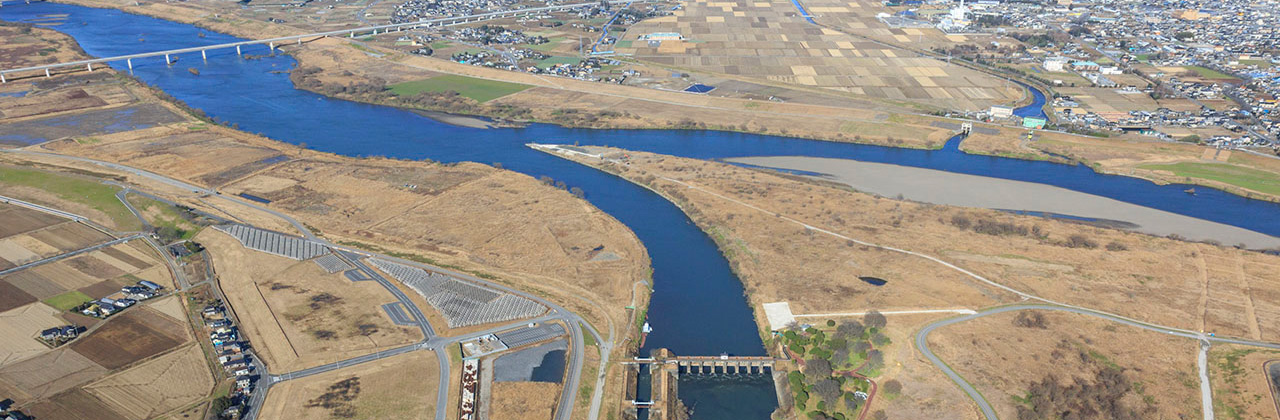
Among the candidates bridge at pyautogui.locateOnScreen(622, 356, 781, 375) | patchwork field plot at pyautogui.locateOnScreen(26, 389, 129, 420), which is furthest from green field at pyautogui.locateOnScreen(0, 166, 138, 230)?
bridge at pyautogui.locateOnScreen(622, 356, 781, 375)

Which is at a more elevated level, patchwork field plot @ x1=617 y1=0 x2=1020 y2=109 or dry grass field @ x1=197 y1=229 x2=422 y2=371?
patchwork field plot @ x1=617 y1=0 x2=1020 y2=109

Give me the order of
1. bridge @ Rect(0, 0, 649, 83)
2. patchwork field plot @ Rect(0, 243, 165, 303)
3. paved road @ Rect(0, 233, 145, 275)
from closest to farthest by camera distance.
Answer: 1. patchwork field plot @ Rect(0, 243, 165, 303)
2. paved road @ Rect(0, 233, 145, 275)
3. bridge @ Rect(0, 0, 649, 83)

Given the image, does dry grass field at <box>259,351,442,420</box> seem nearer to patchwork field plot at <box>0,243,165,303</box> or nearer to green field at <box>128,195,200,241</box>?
patchwork field plot at <box>0,243,165,303</box>

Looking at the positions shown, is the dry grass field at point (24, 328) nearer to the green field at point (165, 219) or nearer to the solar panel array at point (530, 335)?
the green field at point (165, 219)

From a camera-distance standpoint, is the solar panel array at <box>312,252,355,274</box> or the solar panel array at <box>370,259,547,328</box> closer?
the solar panel array at <box>370,259,547,328</box>

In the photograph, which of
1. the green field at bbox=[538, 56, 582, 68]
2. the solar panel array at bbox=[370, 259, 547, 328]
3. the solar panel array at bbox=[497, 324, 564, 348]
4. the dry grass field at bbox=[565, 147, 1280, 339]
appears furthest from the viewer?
the green field at bbox=[538, 56, 582, 68]

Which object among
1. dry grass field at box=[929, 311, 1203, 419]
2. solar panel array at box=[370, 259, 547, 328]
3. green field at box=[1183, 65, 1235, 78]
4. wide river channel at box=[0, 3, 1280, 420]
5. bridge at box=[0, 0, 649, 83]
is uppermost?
green field at box=[1183, 65, 1235, 78]

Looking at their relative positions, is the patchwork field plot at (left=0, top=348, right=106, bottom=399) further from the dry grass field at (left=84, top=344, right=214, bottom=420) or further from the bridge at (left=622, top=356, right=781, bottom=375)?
the bridge at (left=622, top=356, right=781, bottom=375)

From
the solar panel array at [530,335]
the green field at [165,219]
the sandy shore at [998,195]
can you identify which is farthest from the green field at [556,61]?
the solar panel array at [530,335]
